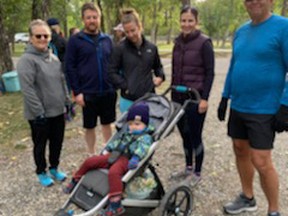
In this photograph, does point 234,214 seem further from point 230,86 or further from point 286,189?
point 230,86

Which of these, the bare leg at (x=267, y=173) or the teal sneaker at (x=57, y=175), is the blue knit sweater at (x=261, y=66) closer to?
the bare leg at (x=267, y=173)

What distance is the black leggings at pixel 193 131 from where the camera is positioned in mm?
3997

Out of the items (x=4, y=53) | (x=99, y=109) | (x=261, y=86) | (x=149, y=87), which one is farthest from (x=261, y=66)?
(x=4, y=53)

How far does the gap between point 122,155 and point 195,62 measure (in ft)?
→ 4.57

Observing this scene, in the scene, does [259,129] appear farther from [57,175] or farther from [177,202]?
[57,175]

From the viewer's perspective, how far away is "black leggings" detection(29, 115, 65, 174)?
4184mm

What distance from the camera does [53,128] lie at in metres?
4.41

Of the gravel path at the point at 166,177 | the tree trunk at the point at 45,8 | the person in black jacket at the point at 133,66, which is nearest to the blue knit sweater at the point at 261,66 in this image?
the person in black jacket at the point at 133,66

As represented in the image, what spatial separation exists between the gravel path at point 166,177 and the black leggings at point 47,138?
1.15 ft

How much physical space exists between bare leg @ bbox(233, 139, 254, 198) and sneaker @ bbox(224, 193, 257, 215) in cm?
6

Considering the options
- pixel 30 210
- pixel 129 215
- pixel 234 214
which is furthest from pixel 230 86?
pixel 30 210

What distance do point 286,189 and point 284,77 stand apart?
1908 mm

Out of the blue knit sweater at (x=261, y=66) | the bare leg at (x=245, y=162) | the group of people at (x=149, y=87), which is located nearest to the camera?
the blue knit sweater at (x=261, y=66)

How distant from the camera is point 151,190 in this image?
337 cm
